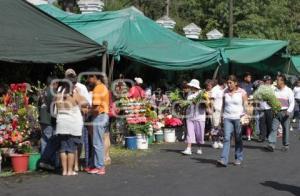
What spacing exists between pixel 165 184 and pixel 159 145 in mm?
5331

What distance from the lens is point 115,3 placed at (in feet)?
158

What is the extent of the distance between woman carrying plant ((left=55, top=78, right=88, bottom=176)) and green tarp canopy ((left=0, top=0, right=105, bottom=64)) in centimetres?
148

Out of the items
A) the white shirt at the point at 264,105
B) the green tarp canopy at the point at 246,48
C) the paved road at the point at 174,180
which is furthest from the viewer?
the green tarp canopy at the point at 246,48

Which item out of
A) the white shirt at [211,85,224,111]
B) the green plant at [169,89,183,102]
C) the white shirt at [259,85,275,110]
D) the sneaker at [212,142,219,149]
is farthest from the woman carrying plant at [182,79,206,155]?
the white shirt at [259,85,275,110]

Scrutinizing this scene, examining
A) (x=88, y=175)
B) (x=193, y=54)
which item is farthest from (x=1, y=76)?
(x=193, y=54)

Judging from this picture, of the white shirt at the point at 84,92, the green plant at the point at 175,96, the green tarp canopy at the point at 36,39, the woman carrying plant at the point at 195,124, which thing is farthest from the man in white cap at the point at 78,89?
the green plant at the point at 175,96

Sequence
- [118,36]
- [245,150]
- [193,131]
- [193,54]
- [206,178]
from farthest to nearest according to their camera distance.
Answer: [193,54] < [118,36] < [245,150] < [193,131] < [206,178]

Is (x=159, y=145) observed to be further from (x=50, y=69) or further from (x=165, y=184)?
(x=165, y=184)

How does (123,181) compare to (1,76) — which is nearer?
(123,181)

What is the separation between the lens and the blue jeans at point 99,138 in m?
10.0

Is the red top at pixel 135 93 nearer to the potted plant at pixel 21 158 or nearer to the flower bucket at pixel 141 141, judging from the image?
the flower bucket at pixel 141 141

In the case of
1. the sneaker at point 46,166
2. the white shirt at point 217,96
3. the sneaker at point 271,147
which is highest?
the white shirt at point 217,96

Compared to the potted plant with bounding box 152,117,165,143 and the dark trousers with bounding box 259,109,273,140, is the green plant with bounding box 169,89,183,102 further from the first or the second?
the dark trousers with bounding box 259,109,273,140

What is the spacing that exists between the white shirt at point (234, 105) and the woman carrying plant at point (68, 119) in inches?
120
